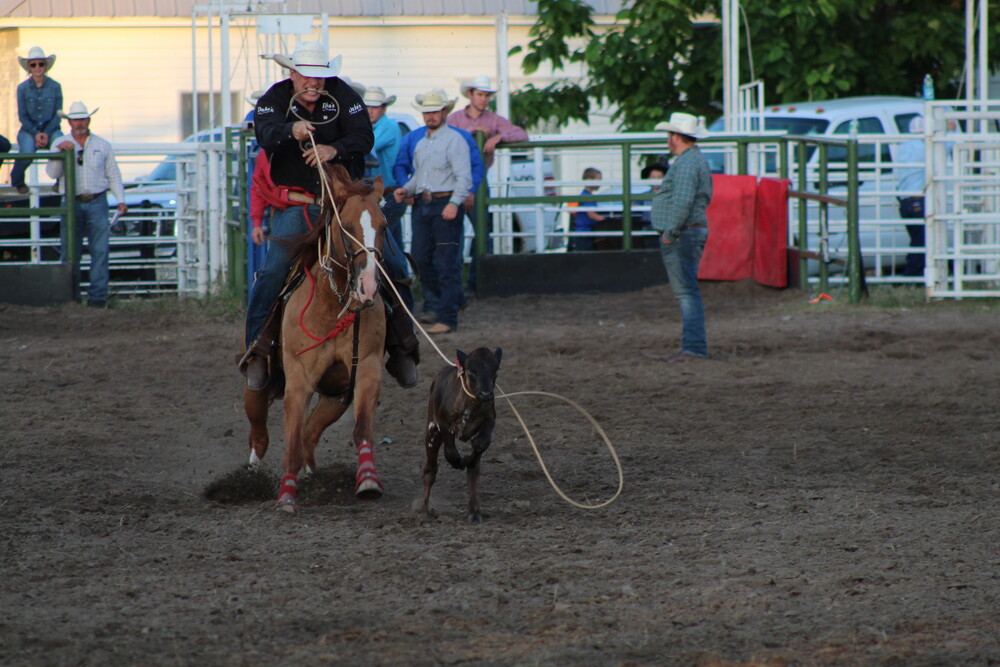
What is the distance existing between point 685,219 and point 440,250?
9.53 feet

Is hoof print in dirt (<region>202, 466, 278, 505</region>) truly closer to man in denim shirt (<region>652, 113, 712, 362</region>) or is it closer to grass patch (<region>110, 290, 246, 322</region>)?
man in denim shirt (<region>652, 113, 712, 362</region>)

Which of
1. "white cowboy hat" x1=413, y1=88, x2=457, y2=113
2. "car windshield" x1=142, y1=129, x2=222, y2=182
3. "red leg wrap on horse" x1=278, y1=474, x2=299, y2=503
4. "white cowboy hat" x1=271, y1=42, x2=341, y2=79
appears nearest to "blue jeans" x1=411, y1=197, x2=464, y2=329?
"white cowboy hat" x1=413, y1=88, x2=457, y2=113

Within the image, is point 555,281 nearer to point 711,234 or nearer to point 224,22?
point 711,234

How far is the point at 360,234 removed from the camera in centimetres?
606

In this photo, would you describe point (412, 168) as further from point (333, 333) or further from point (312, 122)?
point (333, 333)

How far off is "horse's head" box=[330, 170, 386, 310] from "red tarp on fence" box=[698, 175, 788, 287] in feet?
33.1

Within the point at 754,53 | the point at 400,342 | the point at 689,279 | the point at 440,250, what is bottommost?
the point at 400,342

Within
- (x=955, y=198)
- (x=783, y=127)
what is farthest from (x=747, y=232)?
(x=783, y=127)

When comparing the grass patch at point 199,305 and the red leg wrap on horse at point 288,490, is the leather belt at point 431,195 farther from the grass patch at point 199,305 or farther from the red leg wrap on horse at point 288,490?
the red leg wrap on horse at point 288,490

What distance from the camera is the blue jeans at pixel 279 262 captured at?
676cm

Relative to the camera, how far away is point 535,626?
Result: 466 centimetres

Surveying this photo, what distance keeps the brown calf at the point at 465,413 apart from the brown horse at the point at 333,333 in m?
0.34

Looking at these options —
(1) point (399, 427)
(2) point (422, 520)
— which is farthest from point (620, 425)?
(2) point (422, 520)

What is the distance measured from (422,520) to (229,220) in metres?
9.62
